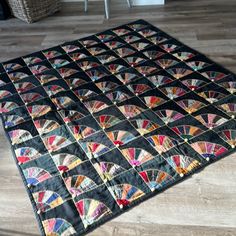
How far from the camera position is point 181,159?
167 centimetres

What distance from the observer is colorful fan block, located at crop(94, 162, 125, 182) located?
1.63m

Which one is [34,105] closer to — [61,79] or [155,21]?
[61,79]

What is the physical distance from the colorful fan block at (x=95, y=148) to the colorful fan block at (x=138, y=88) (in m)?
0.53

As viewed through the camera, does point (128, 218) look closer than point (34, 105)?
Yes

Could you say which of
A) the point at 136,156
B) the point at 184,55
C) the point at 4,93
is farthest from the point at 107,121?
the point at 184,55

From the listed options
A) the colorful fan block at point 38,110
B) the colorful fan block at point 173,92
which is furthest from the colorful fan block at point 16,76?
the colorful fan block at point 173,92

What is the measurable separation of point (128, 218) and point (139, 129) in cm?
59

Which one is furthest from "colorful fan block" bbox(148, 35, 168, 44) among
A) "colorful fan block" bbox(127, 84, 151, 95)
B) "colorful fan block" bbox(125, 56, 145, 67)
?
"colorful fan block" bbox(127, 84, 151, 95)

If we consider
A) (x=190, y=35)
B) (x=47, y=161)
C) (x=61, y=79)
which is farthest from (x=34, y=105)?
(x=190, y=35)

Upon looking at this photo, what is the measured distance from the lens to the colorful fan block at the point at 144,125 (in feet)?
6.09

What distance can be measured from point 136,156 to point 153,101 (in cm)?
49

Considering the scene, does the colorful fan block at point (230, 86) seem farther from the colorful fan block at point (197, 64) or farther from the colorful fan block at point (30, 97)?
the colorful fan block at point (30, 97)

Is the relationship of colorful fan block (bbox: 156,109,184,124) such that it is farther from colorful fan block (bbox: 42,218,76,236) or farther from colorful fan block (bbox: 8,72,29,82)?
colorful fan block (bbox: 8,72,29,82)

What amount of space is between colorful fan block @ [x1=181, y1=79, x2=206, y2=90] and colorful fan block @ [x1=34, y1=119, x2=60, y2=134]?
37.0 inches
